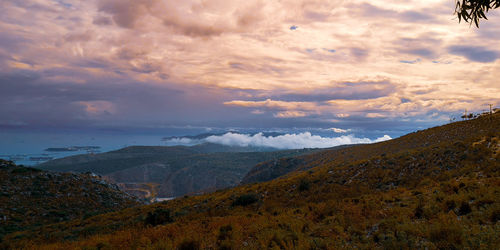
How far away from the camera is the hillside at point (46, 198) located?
24.9 meters

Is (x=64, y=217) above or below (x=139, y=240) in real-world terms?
below

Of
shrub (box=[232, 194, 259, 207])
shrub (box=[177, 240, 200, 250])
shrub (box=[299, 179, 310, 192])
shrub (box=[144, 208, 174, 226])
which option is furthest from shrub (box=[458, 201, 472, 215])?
shrub (box=[144, 208, 174, 226])

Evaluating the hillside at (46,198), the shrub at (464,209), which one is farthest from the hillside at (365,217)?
the hillside at (46,198)

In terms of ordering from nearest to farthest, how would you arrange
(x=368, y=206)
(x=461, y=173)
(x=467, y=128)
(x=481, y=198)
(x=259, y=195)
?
(x=481, y=198), (x=368, y=206), (x=461, y=173), (x=259, y=195), (x=467, y=128)

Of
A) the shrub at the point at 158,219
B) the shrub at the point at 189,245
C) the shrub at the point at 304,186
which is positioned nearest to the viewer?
the shrub at the point at 189,245

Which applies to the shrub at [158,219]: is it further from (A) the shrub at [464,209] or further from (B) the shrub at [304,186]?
(A) the shrub at [464,209]

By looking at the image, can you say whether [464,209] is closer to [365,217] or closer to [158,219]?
[365,217]

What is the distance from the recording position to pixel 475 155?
19.7 meters

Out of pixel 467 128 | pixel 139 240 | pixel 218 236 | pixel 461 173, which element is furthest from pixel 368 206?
pixel 467 128

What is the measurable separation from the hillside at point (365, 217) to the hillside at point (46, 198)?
258 inches

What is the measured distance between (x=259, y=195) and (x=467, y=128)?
34638mm

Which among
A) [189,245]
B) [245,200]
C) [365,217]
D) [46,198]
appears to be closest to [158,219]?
[245,200]

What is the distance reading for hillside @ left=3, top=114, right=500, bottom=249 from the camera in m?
7.76

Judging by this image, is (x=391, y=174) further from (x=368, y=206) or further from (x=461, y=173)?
(x=368, y=206)
